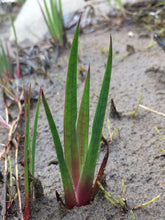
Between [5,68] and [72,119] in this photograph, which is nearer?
[72,119]

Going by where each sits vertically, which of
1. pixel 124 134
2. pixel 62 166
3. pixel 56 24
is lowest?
pixel 124 134

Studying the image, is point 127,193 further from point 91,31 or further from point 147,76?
point 91,31

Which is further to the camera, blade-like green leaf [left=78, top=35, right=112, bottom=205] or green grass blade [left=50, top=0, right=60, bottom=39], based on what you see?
green grass blade [left=50, top=0, right=60, bottom=39]

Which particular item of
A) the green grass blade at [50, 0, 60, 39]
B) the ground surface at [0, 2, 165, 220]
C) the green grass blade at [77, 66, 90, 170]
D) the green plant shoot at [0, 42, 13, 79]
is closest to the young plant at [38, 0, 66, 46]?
the green grass blade at [50, 0, 60, 39]

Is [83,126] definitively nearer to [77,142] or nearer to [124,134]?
[77,142]

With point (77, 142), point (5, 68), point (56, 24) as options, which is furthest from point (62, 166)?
point (56, 24)

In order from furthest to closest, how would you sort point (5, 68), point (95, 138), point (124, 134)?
point (5, 68), point (124, 134), point (95, 138)

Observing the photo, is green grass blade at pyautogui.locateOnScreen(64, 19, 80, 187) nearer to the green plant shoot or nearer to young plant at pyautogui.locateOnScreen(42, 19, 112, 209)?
young plant at pyautogui.locateOnScreen(42, 19, 112, 209)

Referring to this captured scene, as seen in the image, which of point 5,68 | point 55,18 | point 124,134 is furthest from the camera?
point 55,18
